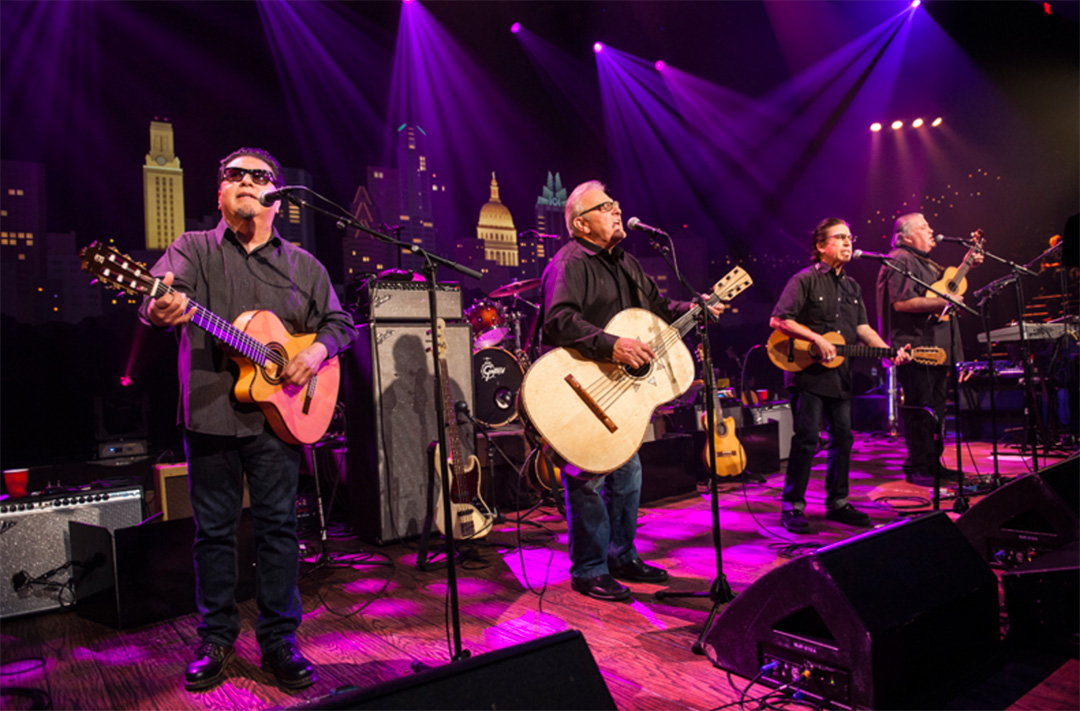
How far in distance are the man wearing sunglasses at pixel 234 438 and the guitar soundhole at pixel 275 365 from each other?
5 cm

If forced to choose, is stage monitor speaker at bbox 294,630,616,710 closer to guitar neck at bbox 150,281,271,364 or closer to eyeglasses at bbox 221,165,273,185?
guitar neck at bbox 150,281,271,364

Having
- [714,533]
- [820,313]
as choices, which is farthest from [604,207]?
[820,313]

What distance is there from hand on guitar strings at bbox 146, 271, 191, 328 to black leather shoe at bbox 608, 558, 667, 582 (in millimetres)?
2586

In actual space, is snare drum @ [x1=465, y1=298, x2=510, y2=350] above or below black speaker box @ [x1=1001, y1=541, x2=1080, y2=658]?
above

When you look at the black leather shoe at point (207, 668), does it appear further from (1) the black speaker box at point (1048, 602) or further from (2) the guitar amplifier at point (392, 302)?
(1) the black speaker box at point (1048, 602)

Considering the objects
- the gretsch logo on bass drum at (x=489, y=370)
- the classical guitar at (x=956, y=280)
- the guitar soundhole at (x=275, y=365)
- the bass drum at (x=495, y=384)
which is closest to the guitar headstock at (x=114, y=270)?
the guitar soundhole at (x=275, y=365)

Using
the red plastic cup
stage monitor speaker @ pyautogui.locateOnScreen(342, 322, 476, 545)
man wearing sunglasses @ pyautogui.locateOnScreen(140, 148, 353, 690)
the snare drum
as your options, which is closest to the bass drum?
the snare drum

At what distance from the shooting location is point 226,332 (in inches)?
98.7

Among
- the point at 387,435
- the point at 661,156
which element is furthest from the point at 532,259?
the point at 387,435

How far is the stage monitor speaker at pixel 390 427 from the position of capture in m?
4.83

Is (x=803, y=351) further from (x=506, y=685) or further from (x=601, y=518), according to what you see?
(x=506, y=685)

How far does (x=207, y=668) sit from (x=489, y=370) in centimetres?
449

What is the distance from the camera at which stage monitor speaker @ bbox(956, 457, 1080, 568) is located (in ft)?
9.89

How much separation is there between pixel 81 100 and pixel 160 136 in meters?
0.75
